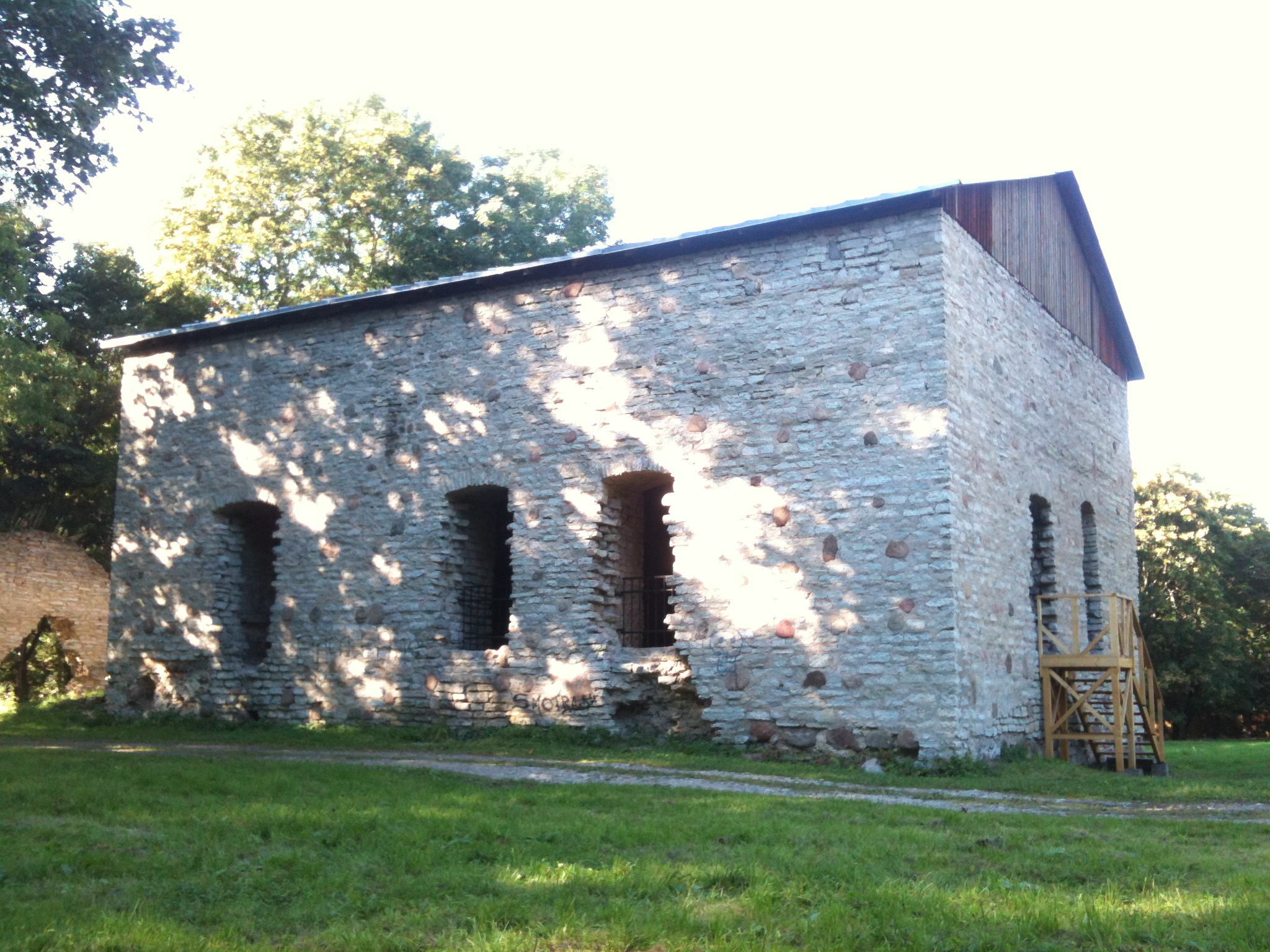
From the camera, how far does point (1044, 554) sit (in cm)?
1451

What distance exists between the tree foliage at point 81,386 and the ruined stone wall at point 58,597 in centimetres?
65

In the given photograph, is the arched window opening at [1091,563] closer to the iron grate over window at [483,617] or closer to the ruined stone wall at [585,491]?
the ruined stone wall at [585,491]

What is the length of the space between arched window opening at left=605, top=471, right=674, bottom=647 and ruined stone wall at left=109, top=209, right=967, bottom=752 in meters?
0.42

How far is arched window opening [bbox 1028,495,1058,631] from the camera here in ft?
46.8

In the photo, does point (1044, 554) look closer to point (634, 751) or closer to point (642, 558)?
point (642, 558)

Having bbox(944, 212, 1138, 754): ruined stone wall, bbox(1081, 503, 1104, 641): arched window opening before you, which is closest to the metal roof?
bbox(944, 212, 1138, 754): ruined stone wall

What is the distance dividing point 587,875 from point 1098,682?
→ 30.3 feet

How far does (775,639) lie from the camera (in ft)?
39.6

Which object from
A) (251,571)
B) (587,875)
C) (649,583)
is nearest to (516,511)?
(649,583)

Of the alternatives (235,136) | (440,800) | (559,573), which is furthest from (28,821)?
(235,136)

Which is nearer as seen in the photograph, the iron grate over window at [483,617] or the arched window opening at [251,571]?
the iron grate over window at [483,617]

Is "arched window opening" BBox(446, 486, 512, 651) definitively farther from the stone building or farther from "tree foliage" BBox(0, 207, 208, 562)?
"tree foliage" BBox(0, 207, 208, 562)

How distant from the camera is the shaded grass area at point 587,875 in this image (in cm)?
443

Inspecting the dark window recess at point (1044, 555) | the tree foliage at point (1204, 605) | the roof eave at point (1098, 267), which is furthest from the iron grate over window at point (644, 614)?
the tree foliage at point (1204, 605)
